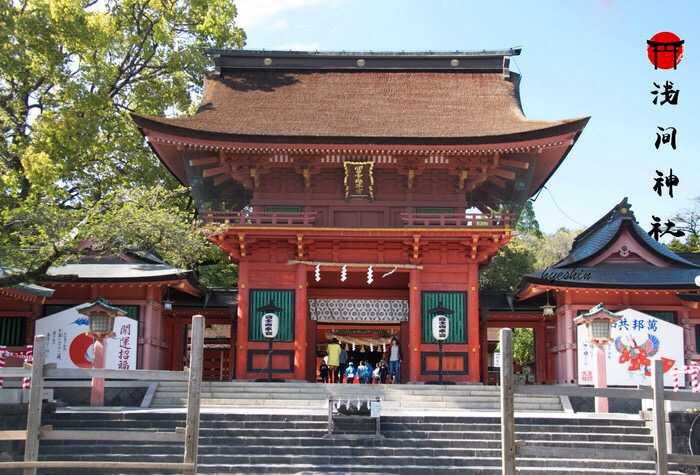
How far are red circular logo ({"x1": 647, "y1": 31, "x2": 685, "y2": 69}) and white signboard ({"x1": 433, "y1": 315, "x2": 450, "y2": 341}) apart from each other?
877 cm

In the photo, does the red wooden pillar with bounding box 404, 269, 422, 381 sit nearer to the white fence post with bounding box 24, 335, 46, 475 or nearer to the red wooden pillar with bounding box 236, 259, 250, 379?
the red wooden pillar with bounding box 236, 259, 250, 379

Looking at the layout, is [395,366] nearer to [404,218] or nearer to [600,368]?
[404,218]

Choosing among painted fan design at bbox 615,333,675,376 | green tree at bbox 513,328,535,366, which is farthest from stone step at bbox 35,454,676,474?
green tree at bbox 513,328,535,366

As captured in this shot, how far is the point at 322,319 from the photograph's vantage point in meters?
23.5

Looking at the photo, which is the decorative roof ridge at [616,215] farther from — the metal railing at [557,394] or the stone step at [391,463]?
the metal railing at [557,394]

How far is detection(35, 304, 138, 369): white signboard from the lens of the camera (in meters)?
19.9

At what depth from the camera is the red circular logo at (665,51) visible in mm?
15688

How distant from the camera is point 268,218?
21.4 metres

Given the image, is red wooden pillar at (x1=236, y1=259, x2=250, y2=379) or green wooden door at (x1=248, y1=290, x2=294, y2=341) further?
green wooden door at (x1=248, y1=290, x2=294, y2=341)

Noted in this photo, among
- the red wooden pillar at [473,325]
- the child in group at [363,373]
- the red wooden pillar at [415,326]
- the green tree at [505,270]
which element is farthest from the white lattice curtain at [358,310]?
the green tree at [505,270]

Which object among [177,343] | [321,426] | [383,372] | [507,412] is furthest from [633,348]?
[177,343]

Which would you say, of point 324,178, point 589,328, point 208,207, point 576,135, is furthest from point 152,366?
point 576,135

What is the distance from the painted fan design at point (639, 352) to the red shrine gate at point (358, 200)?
3.75 m

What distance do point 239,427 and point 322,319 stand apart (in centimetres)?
912
